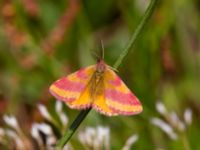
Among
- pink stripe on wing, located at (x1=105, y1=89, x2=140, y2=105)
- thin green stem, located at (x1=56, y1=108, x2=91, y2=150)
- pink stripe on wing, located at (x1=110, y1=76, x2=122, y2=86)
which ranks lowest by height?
pink stripe on wing, located at (x1=105, y1=89, x2=140, y2=105)

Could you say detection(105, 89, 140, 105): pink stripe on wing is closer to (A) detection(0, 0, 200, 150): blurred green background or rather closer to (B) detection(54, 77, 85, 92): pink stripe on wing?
(B) detection(54, 77, 85, 92): pink stripe on wing

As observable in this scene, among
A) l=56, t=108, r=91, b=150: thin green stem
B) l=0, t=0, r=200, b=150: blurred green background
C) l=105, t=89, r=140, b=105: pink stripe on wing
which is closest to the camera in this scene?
l=56, t=108, r=91, b=150: thin green stem

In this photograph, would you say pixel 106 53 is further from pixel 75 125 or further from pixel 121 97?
pixel 75 125

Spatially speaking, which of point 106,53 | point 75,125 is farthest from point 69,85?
point 106,53

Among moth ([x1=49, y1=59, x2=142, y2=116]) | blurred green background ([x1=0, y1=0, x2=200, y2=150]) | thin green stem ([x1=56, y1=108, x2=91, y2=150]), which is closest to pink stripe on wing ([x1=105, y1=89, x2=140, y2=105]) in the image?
moth ([x1=49, y1=59, x2=142, y2=116])

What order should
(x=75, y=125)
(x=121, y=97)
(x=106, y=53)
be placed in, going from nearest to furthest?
(x=75, y=125), (x=121, y=97), (x=106, y=53)

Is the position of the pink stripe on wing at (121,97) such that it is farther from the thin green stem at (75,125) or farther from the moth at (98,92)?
the thin green stem at (75,125)

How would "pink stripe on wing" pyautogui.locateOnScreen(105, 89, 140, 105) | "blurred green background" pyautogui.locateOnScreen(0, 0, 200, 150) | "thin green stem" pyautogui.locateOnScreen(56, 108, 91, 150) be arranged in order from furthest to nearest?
"blurred green background" pyautogui.locateOnScreen(0, 0, 200, 150) < "pink stripe on wing" pyautogui.locateOnScreen(105, 89, 140, 105) < "thin green stem" pyautogui.locateOnScreen(56, 108, 91, 150)
